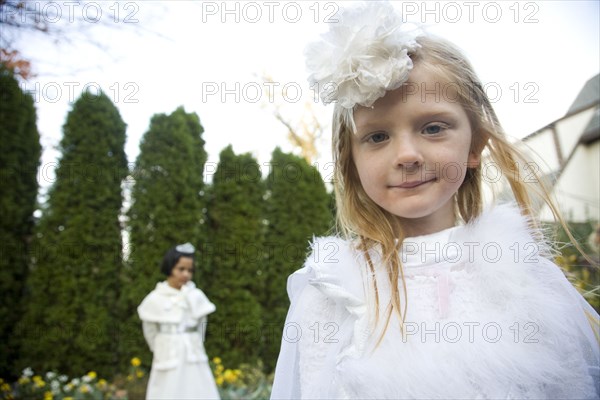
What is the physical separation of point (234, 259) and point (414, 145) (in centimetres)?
550

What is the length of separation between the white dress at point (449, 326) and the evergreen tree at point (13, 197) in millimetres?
6045

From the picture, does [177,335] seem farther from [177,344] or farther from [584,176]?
[584,176]

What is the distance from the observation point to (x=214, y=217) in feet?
21.2

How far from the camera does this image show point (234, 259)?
631 centimetres

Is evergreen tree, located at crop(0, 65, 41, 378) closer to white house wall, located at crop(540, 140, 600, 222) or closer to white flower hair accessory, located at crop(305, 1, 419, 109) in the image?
white flower hair accessory, located at crop(305, 1, 419, 109)

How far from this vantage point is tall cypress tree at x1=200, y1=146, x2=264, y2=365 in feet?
20.0

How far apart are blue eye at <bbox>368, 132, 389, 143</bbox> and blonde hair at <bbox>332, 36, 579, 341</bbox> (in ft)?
0.20

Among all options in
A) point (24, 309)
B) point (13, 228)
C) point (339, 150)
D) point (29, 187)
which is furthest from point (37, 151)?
point (339, 150)

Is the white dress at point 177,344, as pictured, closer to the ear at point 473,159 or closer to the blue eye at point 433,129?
the ear at point 473,159

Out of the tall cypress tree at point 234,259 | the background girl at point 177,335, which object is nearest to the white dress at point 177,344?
the background girl at point 177,335

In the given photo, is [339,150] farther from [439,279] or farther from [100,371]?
[100,371]

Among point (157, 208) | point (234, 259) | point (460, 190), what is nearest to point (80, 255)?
point (157, 208)

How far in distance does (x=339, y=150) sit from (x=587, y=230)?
3.65m

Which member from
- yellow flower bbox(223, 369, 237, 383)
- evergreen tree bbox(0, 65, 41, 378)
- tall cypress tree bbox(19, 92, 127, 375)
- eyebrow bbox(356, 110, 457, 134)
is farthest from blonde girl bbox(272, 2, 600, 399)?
evergreen tree bbox(0, 65, 41, 378)
